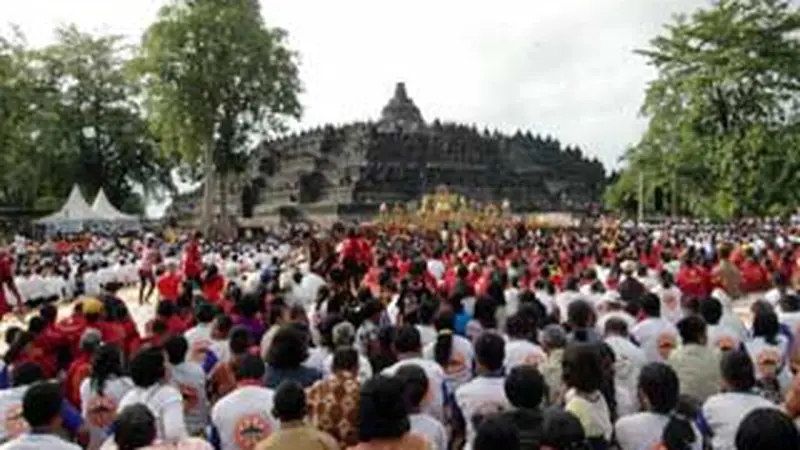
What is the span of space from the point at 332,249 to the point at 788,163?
27.9 meters

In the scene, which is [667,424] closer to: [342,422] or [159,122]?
[342,422]

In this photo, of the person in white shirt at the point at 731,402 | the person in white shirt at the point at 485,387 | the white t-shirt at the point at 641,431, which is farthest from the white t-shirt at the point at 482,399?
the person in white shirt at the point at 731,402

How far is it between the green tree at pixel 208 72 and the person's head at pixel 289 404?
39352 millimetres

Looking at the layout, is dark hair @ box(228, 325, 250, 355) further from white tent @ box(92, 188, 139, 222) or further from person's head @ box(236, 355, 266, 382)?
white tent @ box(92, 188, 139, 222)

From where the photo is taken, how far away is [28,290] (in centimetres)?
2055

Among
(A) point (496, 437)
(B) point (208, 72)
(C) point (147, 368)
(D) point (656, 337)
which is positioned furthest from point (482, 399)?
(B) point (208, 72)

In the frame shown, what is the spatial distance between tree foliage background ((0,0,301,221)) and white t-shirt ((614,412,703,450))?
1558 inches

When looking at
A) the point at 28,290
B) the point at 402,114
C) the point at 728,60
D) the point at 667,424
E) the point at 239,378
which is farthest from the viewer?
the point at 402,114

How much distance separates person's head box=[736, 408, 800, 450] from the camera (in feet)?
10.5

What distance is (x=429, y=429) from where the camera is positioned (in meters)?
4.60

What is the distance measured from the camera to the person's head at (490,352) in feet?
17.0

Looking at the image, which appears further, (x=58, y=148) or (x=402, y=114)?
(x=402, y=114)

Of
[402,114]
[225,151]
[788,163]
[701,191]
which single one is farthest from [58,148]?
[788,163]

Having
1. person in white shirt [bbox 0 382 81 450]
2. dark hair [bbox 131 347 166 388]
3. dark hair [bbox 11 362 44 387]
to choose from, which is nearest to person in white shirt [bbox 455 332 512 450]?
dark hair [bbox 131 347 166 388]
